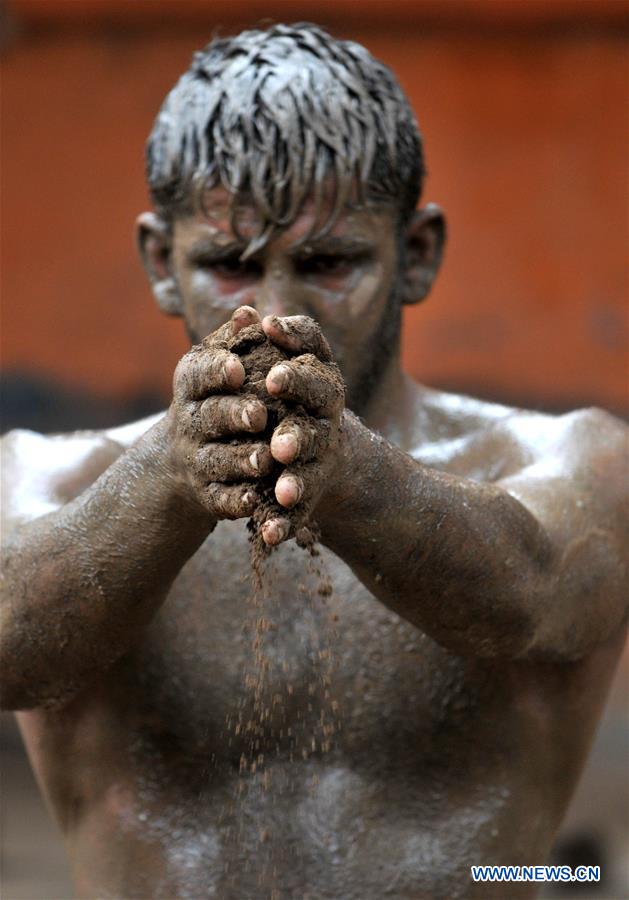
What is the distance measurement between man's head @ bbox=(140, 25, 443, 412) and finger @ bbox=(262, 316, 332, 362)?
0.52 m

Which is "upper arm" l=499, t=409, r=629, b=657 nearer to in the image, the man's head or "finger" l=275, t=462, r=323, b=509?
the man's head

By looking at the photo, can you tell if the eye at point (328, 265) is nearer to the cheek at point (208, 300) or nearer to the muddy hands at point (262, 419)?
the cheek at point (208, 300)

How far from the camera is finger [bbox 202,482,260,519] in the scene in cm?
202

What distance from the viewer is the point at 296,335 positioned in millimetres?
2072

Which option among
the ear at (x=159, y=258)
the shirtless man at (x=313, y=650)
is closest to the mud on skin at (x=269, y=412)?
the shirtless man at (x=313, y=650)

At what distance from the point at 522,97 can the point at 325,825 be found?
3672 mm

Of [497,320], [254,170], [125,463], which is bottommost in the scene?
[497,320]

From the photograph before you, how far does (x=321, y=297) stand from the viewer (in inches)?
105

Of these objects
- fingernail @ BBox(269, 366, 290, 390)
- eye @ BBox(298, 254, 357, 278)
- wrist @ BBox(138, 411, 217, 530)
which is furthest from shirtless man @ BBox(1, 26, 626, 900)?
fingernail @ BBox(269, 366, 290, 390)

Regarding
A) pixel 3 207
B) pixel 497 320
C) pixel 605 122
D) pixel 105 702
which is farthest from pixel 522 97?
pixel 105 702

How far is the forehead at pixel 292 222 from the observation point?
2635 millimetres

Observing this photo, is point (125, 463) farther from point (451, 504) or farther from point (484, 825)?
point (484, 825)

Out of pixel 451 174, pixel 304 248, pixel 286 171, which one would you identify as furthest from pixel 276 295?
pixel 451 174

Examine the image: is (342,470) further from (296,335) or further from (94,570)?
(94,570)
